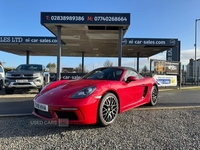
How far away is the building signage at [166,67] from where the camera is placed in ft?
40.2

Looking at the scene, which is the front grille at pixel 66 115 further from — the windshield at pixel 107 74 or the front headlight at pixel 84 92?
the windshield at pixel 107 74

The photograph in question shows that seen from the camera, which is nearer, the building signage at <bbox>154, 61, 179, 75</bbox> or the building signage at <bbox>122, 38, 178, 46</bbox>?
the building signage at <bbox>154, 61, 179, 75</bbox>

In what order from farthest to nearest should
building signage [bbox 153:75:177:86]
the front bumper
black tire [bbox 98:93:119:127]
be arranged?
1. building signage [bbox 153:75:177:86]
2. black tire [bbox 98:93:119:127]
3. the front bumper

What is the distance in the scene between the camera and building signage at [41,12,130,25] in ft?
32.3

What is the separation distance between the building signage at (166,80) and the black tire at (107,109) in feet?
26.8

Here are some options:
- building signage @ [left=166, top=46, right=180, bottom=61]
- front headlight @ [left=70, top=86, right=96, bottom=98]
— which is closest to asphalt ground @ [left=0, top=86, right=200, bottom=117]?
front headlight @ [left=70, top=86, right=96, bottom=98]

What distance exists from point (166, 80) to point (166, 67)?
898mm

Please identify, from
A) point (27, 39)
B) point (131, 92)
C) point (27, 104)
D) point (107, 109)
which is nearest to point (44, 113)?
point (107, 109)

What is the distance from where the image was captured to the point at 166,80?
12.6 m

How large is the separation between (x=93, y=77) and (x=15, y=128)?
7.34 feet

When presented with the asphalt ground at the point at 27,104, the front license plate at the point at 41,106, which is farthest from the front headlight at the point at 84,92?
the asphalt ground at the point at 27,104

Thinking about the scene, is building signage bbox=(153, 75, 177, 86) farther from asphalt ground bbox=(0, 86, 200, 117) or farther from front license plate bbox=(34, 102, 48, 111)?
front license plate bbox=(34, 102, 48, 111)

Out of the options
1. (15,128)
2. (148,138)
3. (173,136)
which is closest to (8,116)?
(15,128)

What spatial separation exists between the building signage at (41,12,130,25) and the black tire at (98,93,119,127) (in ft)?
21.8
